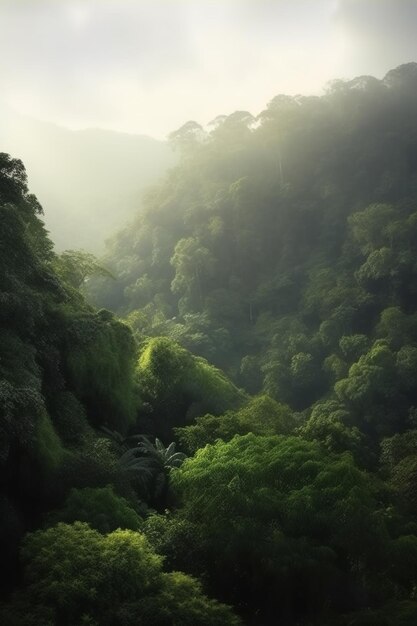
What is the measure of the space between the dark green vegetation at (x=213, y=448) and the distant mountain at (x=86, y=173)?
46.8 meters

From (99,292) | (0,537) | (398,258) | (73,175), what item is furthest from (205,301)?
(73,175)

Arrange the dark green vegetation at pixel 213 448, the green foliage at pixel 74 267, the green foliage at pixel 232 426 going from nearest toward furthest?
the dark green vegetation at pixel 213 448, the green foliage at pixel 232 426, the green foliage at pixel 74 267

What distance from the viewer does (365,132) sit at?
61.5 meters

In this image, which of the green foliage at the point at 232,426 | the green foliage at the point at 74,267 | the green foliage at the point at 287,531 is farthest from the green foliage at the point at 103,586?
the green foliage at the point at 74,267

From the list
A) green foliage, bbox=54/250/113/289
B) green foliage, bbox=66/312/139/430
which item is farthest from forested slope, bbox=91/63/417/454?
green foliage, bbox=66/312/139/430

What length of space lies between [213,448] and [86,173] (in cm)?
9663

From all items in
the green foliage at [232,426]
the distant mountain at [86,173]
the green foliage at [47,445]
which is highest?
the distant mountain at [86,173]

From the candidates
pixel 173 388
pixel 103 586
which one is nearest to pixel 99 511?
pixel 103 586

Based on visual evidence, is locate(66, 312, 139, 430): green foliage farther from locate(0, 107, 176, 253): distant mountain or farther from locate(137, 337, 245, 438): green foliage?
locate(0, 107, 176, 253): distant mountain

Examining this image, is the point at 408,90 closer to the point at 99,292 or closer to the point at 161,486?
the point at 99,292

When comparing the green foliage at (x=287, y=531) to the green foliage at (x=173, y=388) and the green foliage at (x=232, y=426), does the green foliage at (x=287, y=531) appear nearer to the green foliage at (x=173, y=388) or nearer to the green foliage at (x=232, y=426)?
the green foliage at (x=232, y=426)

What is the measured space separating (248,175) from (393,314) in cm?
2848

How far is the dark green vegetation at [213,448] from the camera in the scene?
1136 cm

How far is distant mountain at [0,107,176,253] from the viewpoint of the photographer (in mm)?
93000
